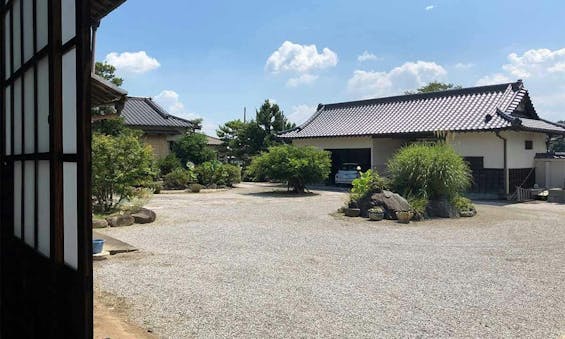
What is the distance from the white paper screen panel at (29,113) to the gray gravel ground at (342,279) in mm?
1964

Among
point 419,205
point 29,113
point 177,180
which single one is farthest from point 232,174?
point 29,113

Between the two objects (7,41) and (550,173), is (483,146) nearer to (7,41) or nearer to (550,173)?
(550,173)

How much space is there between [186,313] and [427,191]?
30.6 ft

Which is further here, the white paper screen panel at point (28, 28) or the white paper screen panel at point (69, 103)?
the white paper screen panel at point (28, 28)

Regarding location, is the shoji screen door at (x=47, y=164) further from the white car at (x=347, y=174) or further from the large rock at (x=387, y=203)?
the white car at (x=347, y=174)

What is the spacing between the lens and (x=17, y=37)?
125 inches

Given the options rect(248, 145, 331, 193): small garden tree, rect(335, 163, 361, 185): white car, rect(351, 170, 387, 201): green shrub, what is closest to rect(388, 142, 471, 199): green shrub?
rect(351, 170, 387, 201): green shrub

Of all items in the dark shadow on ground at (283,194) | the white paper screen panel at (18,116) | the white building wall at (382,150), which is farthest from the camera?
the white building wall at (382,150)

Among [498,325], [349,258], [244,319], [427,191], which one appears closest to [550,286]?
[498,325]

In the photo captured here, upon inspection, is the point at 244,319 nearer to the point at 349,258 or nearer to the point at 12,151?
the point at 12,151

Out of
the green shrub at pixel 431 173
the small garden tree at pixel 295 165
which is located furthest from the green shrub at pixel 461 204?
the small garden tree at pixel 295 165

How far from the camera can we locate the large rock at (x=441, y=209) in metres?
12.0

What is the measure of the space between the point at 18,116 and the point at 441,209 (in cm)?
1076

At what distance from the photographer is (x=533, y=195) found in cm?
1702
